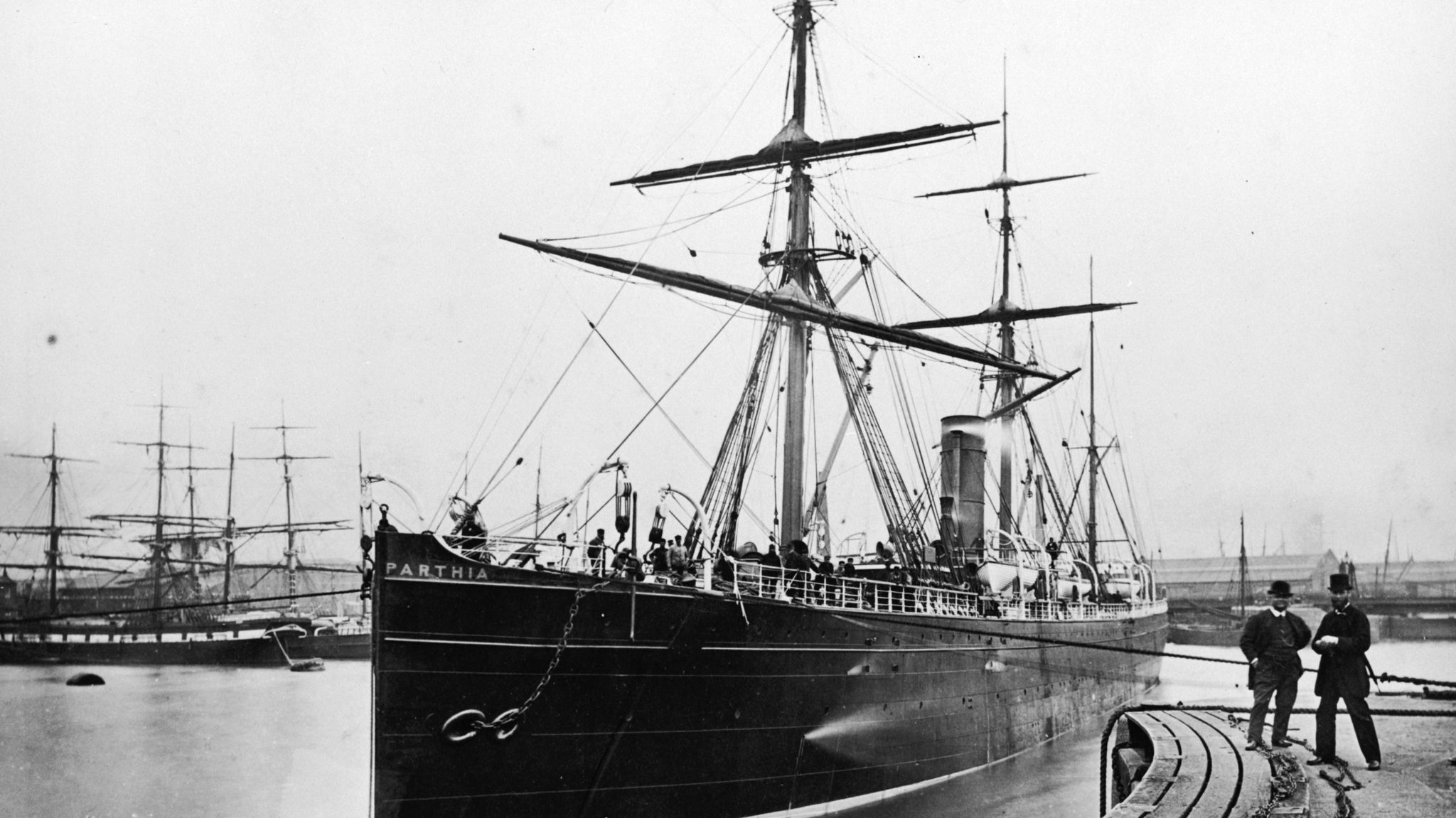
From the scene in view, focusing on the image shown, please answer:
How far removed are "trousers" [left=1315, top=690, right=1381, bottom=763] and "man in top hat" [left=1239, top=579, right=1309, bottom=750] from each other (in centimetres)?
47

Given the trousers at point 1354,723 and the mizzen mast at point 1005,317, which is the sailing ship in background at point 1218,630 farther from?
the trousers at point 1354,723

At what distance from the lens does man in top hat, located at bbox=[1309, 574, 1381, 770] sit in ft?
26.1

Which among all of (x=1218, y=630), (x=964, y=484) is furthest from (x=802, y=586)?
(x=1218, y=630)

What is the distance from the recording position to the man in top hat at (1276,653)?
345 inches

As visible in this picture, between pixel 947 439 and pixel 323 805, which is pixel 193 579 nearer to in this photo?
pixel 323 805

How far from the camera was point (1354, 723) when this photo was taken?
805cm

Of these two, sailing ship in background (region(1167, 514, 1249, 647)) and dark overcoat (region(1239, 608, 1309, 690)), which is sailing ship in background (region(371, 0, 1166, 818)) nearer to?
dark overcoat (region(1239, 608, 1309, 690))

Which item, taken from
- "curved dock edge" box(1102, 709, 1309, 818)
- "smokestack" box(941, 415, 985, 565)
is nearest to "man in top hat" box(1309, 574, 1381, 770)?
"curved dock edge" box(1102, 709, 1309, 818)

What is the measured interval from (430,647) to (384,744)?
1.18m

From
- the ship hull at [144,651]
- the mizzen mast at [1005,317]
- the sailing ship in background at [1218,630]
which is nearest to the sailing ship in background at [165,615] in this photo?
the ship hull at [144,651]

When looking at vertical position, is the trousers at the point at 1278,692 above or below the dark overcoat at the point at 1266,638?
below

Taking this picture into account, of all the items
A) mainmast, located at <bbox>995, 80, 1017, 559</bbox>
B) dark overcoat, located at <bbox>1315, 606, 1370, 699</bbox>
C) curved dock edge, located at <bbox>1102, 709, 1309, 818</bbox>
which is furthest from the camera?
mainmast, located at <bbox>995, 80, 1017, 559</bbox>

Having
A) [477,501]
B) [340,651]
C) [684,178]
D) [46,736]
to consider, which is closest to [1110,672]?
[684,178]

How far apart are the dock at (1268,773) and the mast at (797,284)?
8611mm
